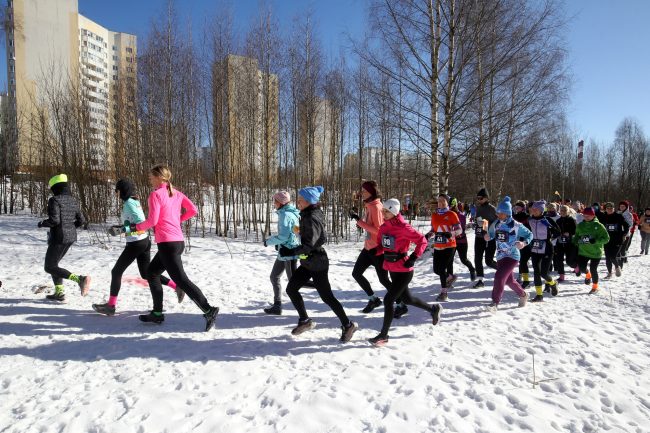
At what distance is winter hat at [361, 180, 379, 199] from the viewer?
523 centimetres

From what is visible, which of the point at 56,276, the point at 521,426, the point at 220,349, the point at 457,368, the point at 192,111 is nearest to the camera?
the point at 521,426

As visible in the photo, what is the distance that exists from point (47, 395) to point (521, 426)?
160 inches

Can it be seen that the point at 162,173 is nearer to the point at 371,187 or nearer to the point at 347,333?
the point at 371,187

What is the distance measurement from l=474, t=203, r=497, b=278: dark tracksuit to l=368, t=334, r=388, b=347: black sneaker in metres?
4.02

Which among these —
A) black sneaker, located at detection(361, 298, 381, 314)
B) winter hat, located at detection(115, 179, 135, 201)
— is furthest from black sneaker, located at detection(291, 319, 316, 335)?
winter hat, located at detection(115, 179, 135, 201)

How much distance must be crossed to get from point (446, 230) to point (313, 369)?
12.7ft

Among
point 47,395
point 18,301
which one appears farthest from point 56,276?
point 47,395

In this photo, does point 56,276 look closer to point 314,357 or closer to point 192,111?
point 314,357

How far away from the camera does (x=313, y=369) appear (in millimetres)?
3645

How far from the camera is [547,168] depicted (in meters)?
45.6

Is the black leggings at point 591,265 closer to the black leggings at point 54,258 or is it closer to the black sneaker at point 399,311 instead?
the black sneaker at point 399,311

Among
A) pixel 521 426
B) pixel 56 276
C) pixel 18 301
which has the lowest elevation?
pixel 521 426

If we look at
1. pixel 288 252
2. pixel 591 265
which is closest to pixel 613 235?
pixel 591 265

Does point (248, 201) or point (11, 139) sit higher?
point (11, 139)
